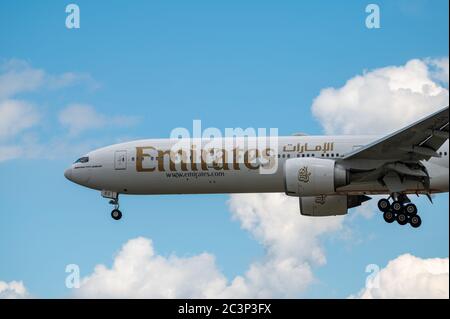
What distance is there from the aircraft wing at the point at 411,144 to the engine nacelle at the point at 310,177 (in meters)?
1.11

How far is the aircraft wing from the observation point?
3147 cm

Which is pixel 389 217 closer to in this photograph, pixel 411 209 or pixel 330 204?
pixel 411 209

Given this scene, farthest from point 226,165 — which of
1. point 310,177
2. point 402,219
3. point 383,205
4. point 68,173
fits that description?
point 68,173

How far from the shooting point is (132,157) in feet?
118

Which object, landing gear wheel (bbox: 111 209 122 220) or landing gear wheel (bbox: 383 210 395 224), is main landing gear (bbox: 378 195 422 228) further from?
landing gear wheel (bbox: 111 209 122 220)

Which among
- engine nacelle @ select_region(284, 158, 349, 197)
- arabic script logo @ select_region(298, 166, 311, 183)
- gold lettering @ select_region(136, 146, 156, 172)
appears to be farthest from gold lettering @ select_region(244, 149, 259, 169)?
gold lettering @ select_region(136, 146, 156, 172)

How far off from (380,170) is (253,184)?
5.18 m

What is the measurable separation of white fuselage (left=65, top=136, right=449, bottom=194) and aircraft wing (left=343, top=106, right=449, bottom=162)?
521 mm

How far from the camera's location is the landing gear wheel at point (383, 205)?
34.2 metres

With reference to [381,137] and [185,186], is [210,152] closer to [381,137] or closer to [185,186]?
[185,186]

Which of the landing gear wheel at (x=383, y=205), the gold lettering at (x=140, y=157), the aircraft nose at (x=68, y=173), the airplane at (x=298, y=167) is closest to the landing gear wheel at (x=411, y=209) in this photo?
the airplane at (x=298, y=167)
